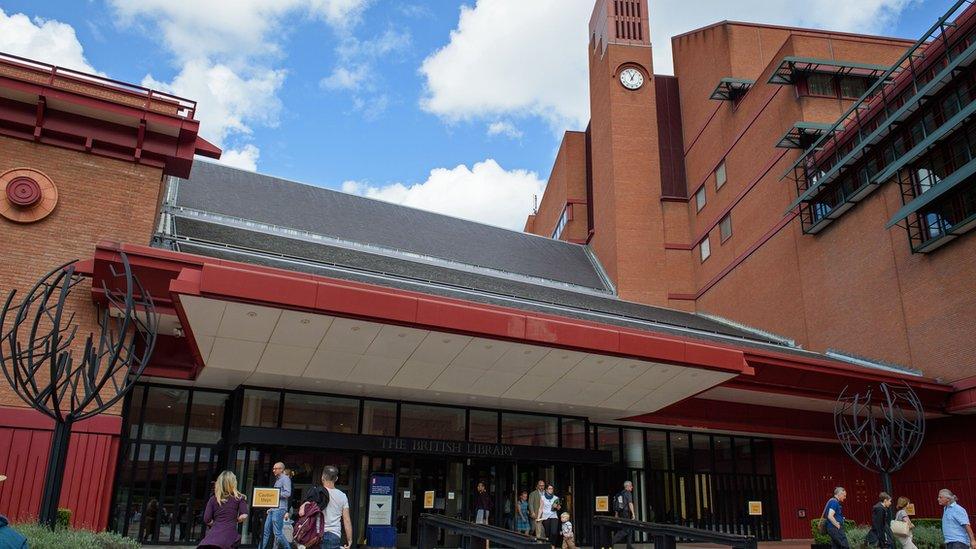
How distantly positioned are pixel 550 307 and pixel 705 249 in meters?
14.8

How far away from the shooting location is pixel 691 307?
33.8 metres

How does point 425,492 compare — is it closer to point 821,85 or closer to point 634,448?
point 634,448

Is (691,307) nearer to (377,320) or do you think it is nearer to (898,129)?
(898,129)

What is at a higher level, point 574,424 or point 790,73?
point 790,73

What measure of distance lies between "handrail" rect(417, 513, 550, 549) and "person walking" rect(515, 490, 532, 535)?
26.3ft

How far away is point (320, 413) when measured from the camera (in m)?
17.5

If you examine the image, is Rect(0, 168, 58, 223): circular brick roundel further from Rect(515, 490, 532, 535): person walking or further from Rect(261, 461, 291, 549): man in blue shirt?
Rect(515, 490, 532, 535): person walking

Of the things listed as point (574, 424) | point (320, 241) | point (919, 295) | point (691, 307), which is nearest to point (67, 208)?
point (320, 241)

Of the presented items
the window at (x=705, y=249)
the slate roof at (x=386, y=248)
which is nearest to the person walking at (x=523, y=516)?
the slate roof at (x=386, y=248)

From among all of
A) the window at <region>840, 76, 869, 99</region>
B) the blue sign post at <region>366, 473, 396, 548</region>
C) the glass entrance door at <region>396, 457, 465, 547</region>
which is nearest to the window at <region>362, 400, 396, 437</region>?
the glass entrance door at <region>396, 457, 465, 547</region>

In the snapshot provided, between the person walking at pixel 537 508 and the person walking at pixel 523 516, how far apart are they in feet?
0.42

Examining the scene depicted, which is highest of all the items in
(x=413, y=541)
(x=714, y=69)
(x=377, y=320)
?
(x=714, y=69)

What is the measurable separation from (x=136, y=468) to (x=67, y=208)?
5.86 metres

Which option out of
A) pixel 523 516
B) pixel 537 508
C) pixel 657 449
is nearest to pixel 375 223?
pixel 657 449
